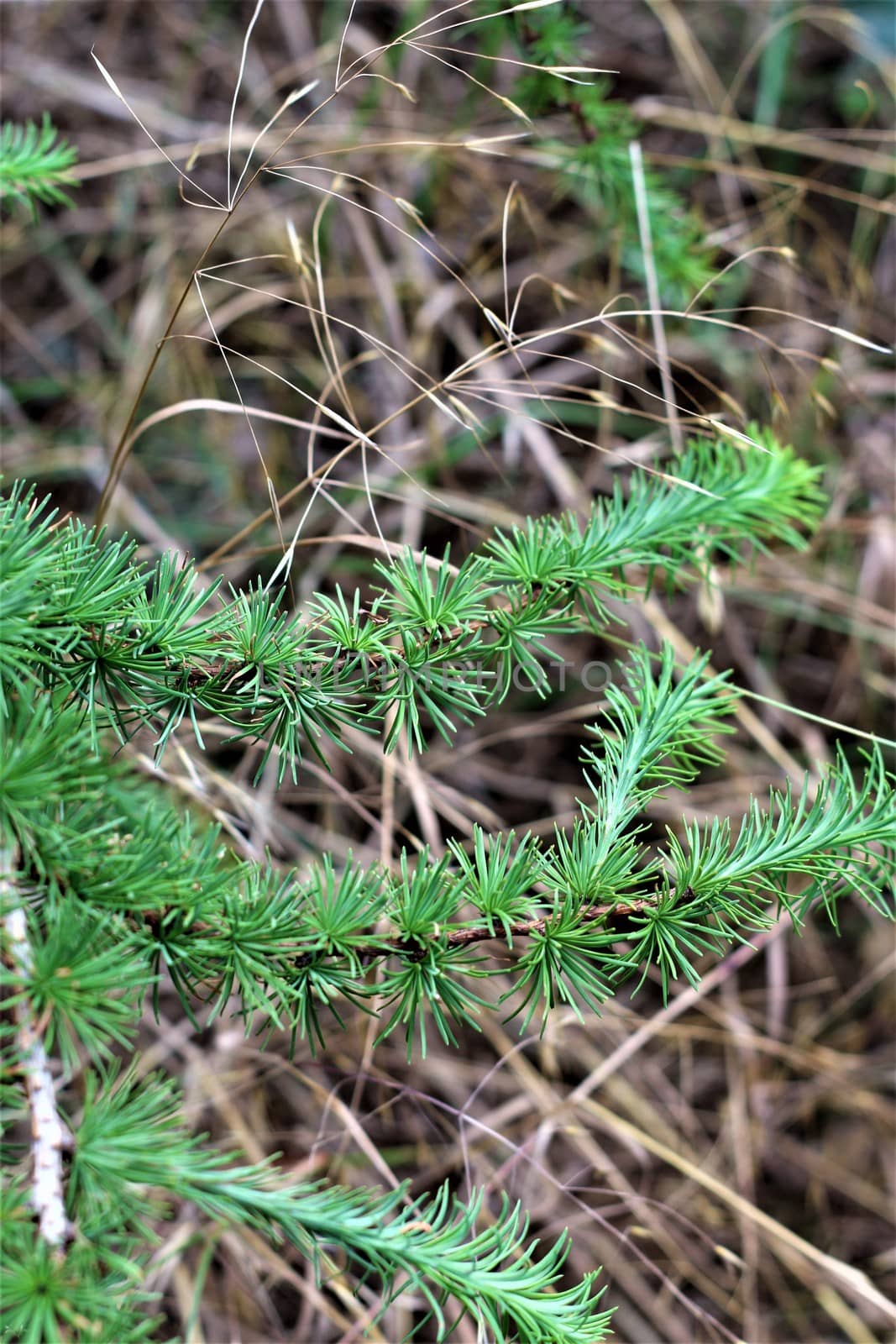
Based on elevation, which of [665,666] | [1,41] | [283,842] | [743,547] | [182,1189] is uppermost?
[1,41]

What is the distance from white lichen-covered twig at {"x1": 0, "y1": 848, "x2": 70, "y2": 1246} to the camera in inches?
15.3

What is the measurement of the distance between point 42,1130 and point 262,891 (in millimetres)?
123

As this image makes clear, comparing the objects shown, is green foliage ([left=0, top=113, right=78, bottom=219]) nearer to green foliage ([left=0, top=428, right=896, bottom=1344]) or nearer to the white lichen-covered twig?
green foliage ([left=0, top=428, right=896, bottom=1344])

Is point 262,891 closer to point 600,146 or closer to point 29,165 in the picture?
point 29,165

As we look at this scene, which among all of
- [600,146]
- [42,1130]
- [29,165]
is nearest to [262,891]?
[42,1130]

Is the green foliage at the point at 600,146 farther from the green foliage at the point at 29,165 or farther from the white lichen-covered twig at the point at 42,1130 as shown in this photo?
the white lichen-covered twig at the point at 42,1130

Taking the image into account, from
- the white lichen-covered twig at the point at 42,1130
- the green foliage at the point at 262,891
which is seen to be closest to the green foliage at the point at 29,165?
the green foliage at the point at 262,891

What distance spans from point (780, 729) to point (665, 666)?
27.7 inches

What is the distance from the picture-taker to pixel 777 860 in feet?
1.52

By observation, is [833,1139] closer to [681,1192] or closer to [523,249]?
[681,1192]

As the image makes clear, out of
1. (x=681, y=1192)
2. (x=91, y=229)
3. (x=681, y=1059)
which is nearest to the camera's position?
(x=681, y=1192)

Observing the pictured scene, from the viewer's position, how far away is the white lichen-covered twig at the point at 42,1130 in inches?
15.3

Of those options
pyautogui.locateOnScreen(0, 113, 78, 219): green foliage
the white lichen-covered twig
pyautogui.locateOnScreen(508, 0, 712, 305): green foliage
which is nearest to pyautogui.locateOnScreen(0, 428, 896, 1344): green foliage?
the white lichen-covered twig

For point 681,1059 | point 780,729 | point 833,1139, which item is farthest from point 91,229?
point 833,1139
